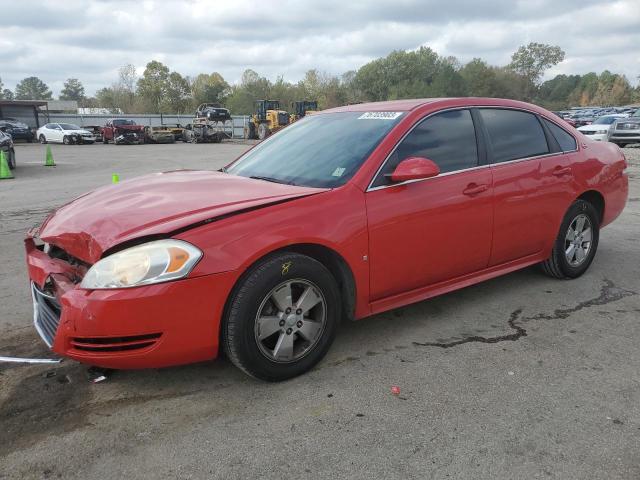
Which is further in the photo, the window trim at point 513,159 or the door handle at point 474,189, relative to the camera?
the window trim at point 513,159

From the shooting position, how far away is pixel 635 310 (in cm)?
407

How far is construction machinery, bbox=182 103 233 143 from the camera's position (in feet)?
116

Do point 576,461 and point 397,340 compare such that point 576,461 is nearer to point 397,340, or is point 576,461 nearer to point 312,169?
point 397,340

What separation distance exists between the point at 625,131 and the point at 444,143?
21611 mm

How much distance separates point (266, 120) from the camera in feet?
125

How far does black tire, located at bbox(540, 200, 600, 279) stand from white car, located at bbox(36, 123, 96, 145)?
111ft

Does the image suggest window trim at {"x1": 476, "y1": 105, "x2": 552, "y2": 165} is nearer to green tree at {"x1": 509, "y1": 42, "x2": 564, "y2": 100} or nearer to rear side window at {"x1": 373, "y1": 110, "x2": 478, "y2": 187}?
rear side window at {"x1": 373, "y1": 110, "x2": 478, "y2": 187}

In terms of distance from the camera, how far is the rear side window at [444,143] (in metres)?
3.49

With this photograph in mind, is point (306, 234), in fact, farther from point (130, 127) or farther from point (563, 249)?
point (130, 127)

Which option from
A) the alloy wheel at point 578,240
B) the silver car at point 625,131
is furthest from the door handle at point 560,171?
the silver car at point 625,131

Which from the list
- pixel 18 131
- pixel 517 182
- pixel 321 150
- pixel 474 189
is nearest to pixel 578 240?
pixel 517 182

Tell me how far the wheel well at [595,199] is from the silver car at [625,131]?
1910 cm

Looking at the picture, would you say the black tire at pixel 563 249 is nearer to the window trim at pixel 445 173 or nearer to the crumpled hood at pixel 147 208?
the window trim at pixel 445 173

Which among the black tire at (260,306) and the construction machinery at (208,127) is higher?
the construction machinery at (208,127)
